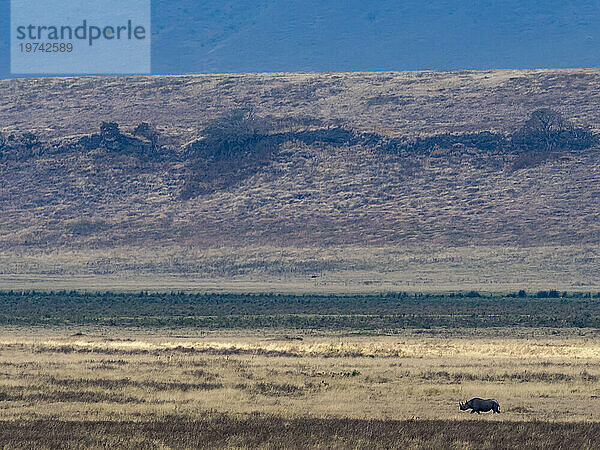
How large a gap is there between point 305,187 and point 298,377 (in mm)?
74687

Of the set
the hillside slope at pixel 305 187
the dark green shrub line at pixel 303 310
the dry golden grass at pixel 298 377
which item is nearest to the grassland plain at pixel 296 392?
the dry golden grass at pixel 298 377

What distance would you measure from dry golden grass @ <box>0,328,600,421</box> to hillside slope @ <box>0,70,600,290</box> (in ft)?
129

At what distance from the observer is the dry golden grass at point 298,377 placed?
874 inches

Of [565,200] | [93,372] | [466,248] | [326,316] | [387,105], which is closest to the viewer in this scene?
[93,372]

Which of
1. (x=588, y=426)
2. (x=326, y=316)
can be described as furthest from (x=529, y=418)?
(x=326, y=316)

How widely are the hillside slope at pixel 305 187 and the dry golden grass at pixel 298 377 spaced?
3926cm

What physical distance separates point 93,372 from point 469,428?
1134cm

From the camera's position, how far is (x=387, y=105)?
118m

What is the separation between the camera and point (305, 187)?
332 feet

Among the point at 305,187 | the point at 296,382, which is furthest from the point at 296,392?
the point at 305,187

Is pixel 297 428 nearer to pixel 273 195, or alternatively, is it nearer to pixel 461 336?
pixel 461 336

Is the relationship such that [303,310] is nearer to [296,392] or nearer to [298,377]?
[298,377]

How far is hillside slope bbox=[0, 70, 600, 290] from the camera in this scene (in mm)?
82312

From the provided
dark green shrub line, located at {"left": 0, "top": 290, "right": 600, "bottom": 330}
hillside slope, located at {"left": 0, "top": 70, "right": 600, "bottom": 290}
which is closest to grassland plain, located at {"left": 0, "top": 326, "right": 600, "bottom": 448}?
dark green shrub line, located at {"left": 0, "top": 290, "right": 600, "bottom": 330}
